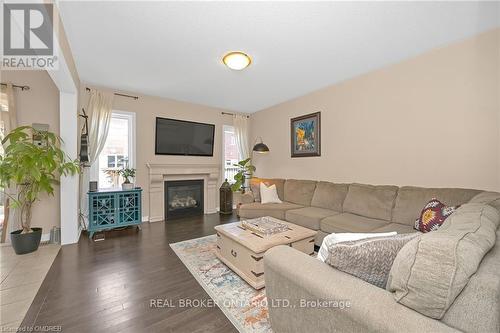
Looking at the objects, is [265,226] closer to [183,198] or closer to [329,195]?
[329,195]

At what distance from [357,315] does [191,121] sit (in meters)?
Answer: 4.51

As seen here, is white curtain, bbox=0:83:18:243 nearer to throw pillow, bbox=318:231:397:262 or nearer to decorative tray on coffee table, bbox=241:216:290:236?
decorative tray on coffee table, bbox=241:216:290:236

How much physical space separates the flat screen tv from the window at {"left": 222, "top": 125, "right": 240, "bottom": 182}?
43cm

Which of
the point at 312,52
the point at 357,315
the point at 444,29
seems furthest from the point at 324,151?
the point at 357,315

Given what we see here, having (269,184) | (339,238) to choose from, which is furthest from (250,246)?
(269,184)

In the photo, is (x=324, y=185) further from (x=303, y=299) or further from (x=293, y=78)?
(x=303, y=299)

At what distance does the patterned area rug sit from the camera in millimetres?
1584

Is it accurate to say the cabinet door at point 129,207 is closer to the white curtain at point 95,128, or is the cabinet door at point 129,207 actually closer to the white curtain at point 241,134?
the white curtain at point 95,128

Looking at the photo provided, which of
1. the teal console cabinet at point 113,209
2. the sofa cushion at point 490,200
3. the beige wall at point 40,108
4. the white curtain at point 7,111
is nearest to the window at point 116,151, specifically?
the teal console cabinet at point 113,209

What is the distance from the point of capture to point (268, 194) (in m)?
4.04

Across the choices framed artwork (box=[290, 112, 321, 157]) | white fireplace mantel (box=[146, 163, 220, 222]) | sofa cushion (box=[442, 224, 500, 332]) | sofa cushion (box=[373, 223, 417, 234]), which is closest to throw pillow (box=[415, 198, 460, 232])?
sofa cushion (box=[373, 223, 417, 234])

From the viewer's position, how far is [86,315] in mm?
1630

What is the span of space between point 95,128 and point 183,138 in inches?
61.3

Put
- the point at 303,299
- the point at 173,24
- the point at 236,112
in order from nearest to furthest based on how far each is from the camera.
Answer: the point at 303,299 → the point at 173,24 → the point at 236,112
